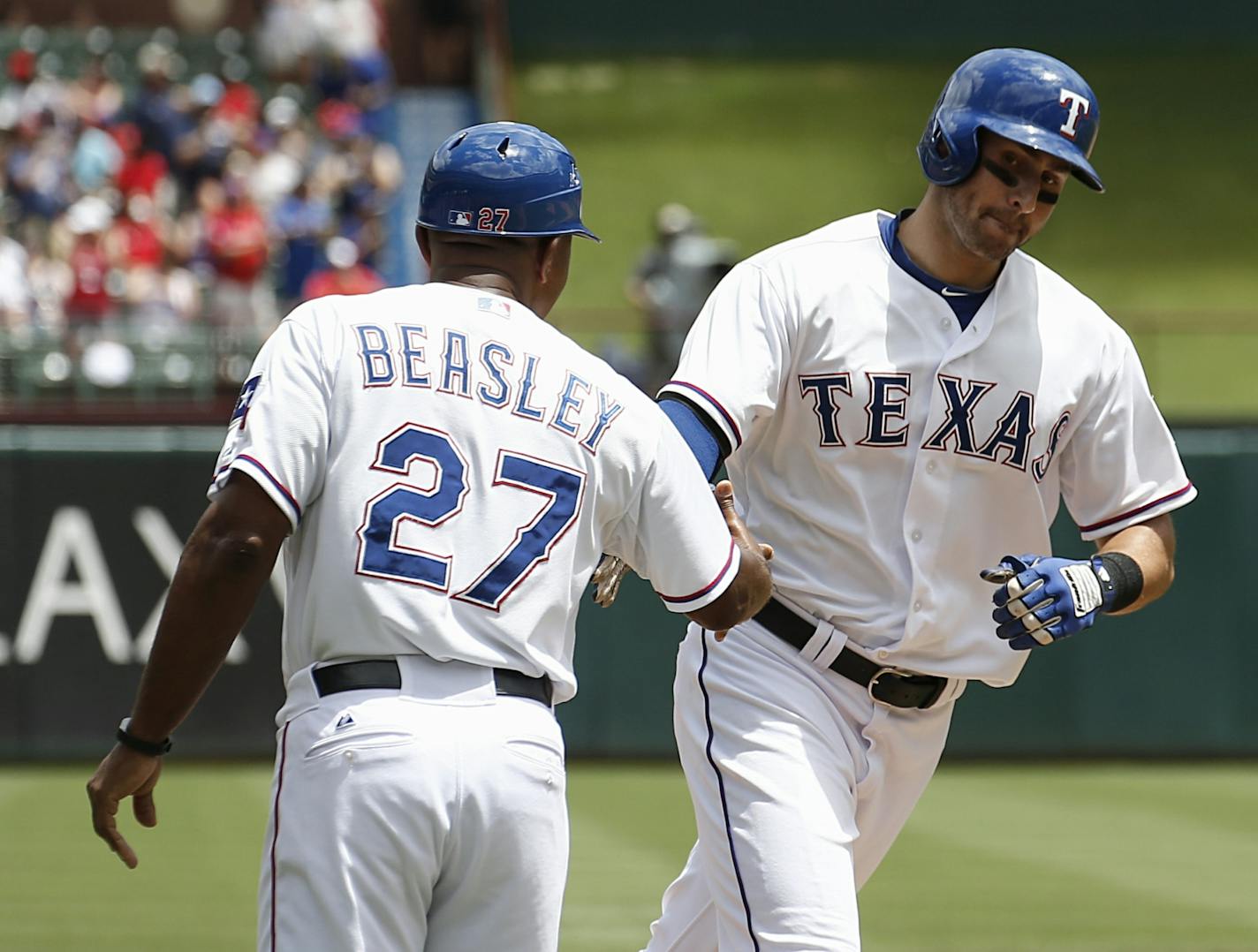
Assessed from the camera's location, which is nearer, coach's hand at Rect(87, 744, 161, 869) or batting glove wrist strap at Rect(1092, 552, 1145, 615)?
coach's hand at Rect(87, 744, 161, 869)

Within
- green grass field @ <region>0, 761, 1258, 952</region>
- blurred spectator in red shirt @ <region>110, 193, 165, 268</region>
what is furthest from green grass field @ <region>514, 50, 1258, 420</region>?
green grass field @ <region>0, 761, 1258, 952</region>

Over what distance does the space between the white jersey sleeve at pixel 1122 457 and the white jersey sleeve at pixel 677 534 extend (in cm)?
130

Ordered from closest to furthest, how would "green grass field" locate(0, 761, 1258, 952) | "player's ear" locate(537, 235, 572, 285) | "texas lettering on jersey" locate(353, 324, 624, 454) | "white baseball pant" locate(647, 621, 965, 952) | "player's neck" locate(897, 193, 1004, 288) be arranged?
"texas lettering on jersey" locate(353, 324, 624, 454) → "player's ear" locate(537, 235, 572, 285) → "white baseball pant" locate(647, 621, 965, 952) → "player's neck" locate(897, 193, 1004, 288) → "green grass field" locate(0, 761, 1258, 952)

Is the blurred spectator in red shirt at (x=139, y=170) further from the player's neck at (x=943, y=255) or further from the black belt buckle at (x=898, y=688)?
the black belt buckle at (x=898, y=688)

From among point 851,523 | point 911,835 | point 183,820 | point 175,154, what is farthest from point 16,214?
point 851,523

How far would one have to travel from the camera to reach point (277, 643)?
1162 centimetres

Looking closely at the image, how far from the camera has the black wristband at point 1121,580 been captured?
4352 millimetres

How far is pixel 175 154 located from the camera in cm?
1636

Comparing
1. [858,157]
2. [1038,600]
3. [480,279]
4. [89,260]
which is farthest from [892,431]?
[858,157]

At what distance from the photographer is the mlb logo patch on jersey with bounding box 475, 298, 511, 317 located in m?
3.35

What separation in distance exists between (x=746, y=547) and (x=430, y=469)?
0.76 meters

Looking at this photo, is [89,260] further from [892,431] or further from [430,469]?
[430,469]

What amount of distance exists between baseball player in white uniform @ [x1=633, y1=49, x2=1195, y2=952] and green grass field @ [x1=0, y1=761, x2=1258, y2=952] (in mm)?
2569

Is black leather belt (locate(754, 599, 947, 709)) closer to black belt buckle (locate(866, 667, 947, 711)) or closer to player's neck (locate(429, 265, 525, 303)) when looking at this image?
black belt buckle (locate(866, 667, 947, 711))
